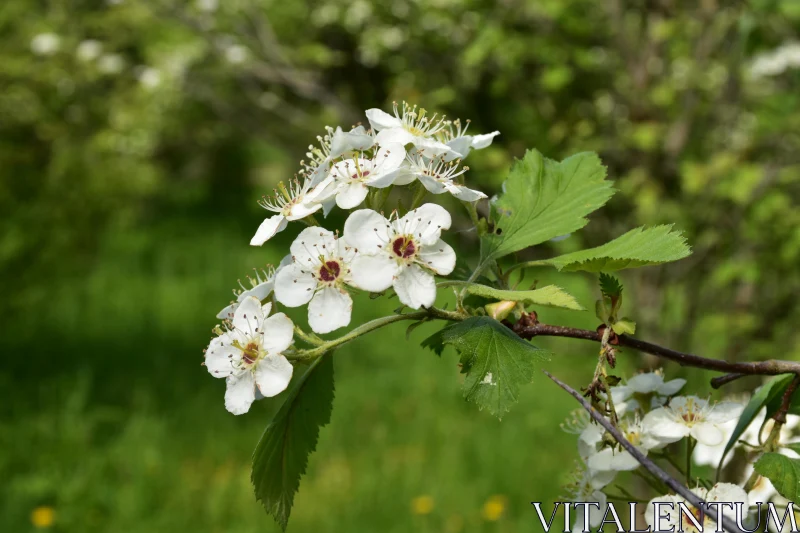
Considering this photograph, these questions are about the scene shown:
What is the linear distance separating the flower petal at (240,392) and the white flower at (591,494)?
1.57ft

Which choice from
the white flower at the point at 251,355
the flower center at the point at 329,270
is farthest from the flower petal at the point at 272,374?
the flower center at the point at 329,270

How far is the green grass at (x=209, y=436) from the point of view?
323 cm

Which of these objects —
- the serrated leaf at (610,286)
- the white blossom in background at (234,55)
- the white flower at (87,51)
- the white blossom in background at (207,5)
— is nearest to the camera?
the serrated leaf at (610,286)

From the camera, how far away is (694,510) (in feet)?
3.34

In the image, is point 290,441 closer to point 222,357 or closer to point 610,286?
point 222,357

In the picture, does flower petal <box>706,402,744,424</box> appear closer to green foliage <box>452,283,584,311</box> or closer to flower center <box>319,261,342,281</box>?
green foliage <box>452,283,584,311</box>

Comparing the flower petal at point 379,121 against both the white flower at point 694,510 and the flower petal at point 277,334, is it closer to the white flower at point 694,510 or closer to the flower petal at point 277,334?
the flower petal at point 277,334

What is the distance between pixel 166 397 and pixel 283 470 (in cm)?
350

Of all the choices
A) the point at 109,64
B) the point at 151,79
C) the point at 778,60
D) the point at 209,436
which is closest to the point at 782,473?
the point at 778,60

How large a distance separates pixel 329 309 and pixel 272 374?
0.32ft

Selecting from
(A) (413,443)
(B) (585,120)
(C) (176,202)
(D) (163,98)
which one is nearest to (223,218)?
(C) (176,202)

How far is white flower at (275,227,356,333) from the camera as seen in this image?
0.92 meters

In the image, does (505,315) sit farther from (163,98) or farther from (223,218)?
(223,218)

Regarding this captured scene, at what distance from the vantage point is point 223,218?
28.0 ft
